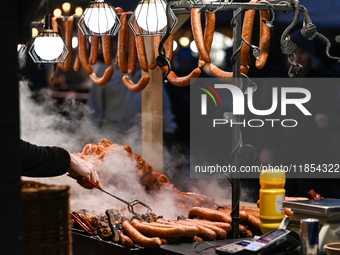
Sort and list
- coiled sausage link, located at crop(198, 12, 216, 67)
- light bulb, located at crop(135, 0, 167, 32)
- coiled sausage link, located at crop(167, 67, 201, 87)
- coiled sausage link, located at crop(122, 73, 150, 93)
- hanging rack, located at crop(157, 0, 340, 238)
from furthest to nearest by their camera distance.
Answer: coiled sausage link, located at crop(122, 73, 150, 93), coiled sausage link, located at crop(167, 67, 201, 87), coiled sausage link, located at crop(198, 12, 216, 67), light bulb, located at crop(135, 0, 167, 32), hanging rack, located at crop(157, 0, 340, 238)

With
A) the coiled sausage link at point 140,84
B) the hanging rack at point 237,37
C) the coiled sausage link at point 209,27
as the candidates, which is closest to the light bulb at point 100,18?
the coiled sausage link at point 209,27

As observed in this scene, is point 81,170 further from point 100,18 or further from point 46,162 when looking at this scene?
point 100,18

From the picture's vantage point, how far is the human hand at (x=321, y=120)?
5.70 m

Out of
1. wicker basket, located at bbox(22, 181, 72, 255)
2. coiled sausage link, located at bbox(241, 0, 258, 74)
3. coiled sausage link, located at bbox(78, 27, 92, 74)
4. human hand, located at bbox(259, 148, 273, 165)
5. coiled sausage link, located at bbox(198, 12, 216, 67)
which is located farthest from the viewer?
human hand, located at bbox(259, 148, 273, 165)

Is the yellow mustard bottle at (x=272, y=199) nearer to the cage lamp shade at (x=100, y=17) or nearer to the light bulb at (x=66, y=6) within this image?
the cage lamp shade at (x=100, y=17)

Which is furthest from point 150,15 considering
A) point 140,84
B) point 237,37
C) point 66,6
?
point 66,6

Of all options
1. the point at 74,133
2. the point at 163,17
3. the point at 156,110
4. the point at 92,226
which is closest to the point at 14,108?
the point at 163,17

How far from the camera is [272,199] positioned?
3002 mm

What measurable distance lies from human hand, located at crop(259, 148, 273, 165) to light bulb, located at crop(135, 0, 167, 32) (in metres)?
3.11

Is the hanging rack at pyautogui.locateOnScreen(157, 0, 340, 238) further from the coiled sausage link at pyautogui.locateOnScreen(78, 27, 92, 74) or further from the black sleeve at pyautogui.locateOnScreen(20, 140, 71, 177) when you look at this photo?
the coiled sausage link at pyautogui.locateOnScreen(78, 27, 92, 74)

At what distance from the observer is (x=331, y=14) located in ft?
18.4

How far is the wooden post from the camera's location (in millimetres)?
5699

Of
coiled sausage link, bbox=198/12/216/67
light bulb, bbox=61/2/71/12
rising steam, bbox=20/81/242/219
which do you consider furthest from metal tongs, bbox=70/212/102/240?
light bulb, bbox=61/2/71/12

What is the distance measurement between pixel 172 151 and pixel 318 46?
7.56 feet
